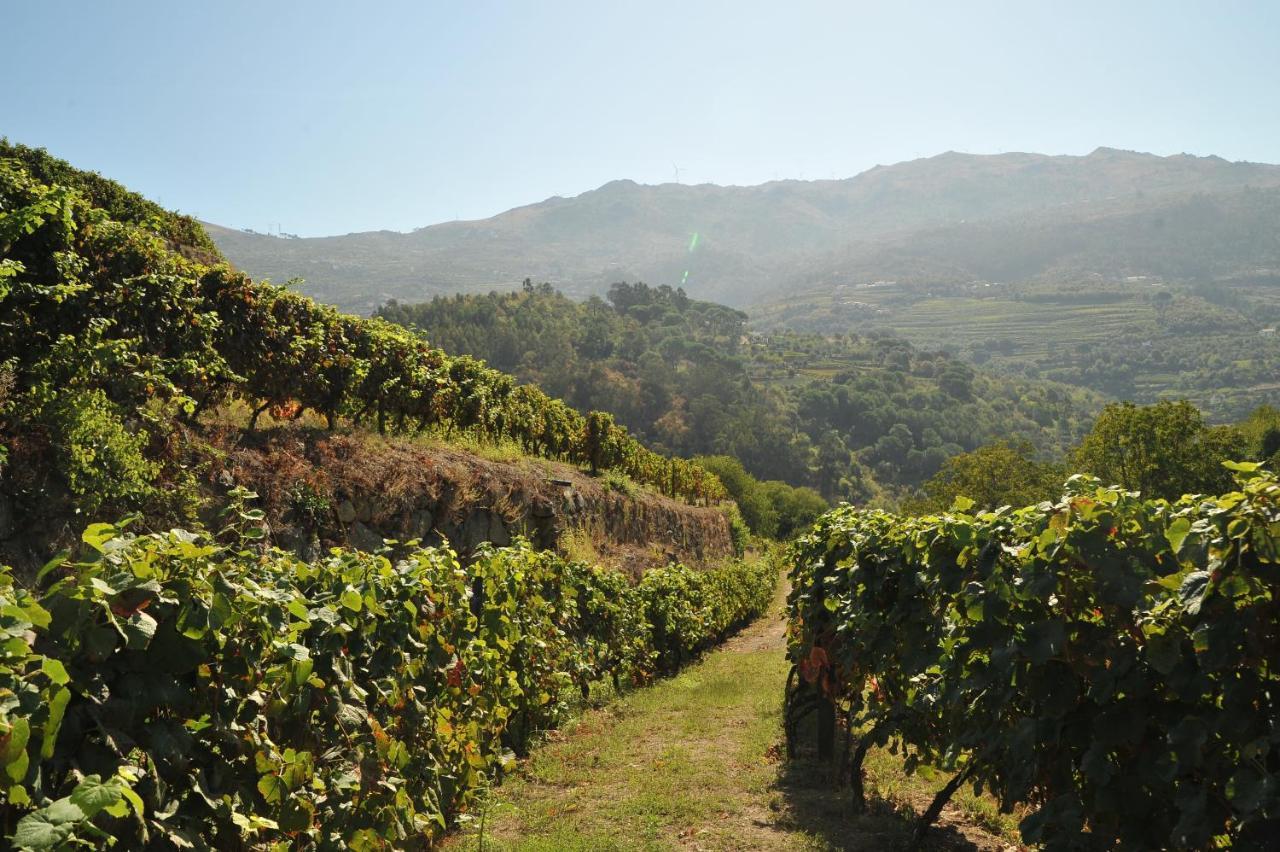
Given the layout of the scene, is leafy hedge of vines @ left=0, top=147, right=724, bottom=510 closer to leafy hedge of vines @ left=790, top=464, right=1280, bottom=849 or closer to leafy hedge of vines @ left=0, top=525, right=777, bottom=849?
leafy hedge of vines @ left=0, top=525, right=777, bottom=849

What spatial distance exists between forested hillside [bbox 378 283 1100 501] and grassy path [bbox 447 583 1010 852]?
8595cm

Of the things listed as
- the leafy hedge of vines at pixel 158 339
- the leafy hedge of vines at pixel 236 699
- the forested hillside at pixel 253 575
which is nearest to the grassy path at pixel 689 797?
the forested hillside at pixel 253 575

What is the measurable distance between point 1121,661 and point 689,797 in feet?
13.3

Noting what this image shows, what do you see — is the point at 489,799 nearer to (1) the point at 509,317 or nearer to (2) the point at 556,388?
(2) the point at 556,388

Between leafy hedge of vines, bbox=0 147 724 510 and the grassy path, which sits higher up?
leafy hedge of vines, bbox=0 147 724 510

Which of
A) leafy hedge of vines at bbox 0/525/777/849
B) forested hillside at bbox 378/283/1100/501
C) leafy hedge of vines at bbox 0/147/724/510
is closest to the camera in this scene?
leafy hedge of vines at bbox 0/525/777/849

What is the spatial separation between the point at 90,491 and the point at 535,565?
3799 millimetres

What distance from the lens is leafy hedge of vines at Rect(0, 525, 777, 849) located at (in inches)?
83.2

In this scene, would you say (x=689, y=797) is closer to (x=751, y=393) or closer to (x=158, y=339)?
(x=158, y=339)

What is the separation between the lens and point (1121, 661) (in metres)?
2.87

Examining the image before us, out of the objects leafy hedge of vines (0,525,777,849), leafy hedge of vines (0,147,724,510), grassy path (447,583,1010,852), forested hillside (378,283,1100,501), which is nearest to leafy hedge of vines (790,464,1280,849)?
grassy path (447,583,1010,852)

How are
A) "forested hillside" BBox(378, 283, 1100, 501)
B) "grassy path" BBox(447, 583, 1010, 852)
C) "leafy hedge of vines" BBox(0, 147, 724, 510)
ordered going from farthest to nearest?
"forested hillside" BBox(378, 283, 1100, 501) → "leafy hedge of vines" BBox(0, 147, 724, 510) → "grassy path" BBox(447, 583, 1010, 852)

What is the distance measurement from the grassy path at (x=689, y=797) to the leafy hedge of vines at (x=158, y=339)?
419 centimetres

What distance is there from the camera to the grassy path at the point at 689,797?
5.23 meters
